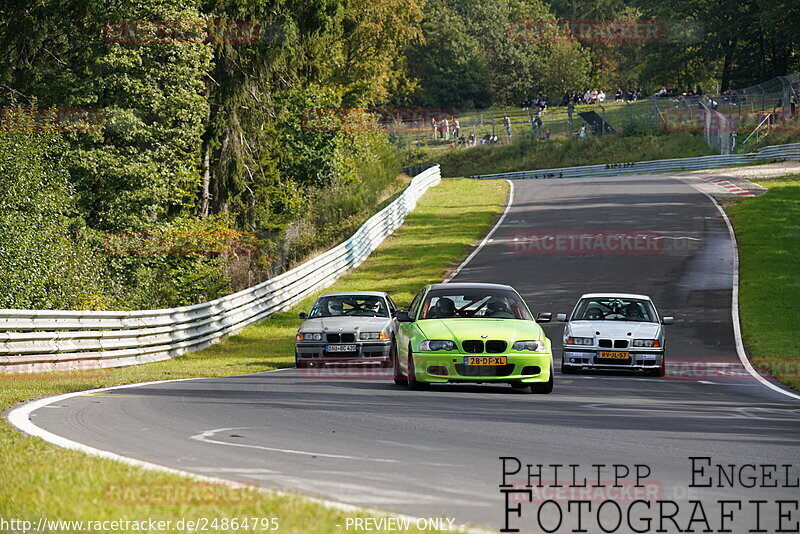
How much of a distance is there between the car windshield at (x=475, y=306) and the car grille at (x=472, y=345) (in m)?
1.20

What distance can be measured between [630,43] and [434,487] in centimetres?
12245

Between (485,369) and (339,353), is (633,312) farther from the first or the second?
(485,369)

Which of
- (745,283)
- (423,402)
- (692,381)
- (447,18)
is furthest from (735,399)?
(447,18)

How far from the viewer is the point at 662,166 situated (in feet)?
242

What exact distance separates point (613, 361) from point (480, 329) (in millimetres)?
5132

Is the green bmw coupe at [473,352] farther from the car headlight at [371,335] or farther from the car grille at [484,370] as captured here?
the car headlight at [371,335]

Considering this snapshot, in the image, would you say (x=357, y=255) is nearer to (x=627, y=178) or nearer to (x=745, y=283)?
(x=745, y=283)

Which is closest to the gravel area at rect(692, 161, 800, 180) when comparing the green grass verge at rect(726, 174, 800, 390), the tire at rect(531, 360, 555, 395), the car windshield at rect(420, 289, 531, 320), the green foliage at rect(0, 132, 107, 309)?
the green grass verge at rect(726, 174, 800, 390)

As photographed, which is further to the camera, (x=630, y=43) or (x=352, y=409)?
(x=630, y=43)

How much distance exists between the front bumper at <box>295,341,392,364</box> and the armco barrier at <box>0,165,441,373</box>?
3724 millimetres

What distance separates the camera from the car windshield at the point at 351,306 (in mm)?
21328

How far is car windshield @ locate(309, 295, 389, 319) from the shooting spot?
21328mm

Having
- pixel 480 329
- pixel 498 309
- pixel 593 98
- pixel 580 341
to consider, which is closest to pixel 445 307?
pixel 498 309

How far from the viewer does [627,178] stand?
2601 inches
